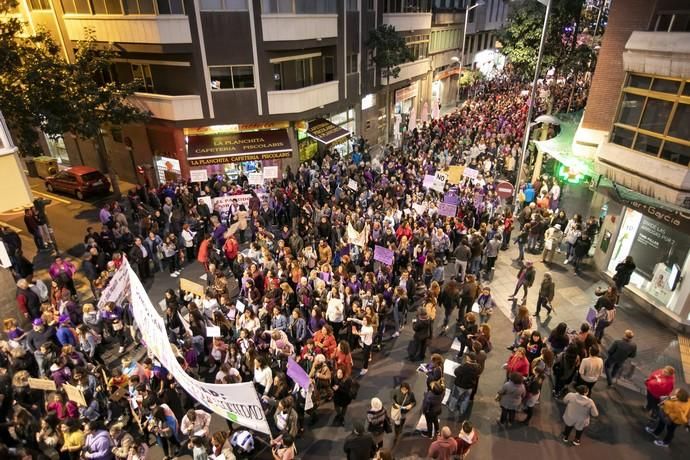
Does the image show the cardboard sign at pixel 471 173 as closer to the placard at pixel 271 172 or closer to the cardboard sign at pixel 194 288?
the placard at pixel 271 172

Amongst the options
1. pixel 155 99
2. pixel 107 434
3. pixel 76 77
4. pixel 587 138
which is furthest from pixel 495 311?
pixel 76 77

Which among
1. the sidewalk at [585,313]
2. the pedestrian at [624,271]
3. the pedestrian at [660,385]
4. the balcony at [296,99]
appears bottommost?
the sidewalk at [585,313]

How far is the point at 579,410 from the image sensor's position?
27.4 ft

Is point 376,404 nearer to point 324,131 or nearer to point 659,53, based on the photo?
point 659,53

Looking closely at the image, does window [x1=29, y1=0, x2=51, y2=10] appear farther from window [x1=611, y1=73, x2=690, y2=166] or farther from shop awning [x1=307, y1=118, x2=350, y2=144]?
window [x1=611, y1=73, x2=690, y2=166]

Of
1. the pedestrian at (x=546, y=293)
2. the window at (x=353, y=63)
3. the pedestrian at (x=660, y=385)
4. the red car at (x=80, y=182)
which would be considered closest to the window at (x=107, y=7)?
the red car at (x=80, y=182)

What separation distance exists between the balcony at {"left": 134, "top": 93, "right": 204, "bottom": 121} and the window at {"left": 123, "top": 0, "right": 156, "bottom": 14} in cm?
355

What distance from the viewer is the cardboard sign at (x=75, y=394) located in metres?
8.19

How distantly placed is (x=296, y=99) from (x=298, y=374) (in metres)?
16.1

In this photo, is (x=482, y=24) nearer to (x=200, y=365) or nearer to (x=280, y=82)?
(x=280, y=82)

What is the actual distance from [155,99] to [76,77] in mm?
3216

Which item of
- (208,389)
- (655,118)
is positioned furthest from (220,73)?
(655,118)

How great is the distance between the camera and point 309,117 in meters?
23.1

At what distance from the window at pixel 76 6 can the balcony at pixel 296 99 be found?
31.2 feet
